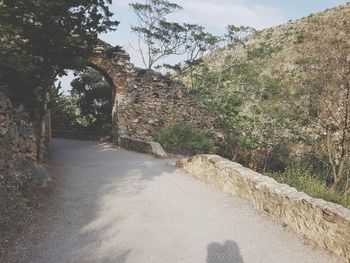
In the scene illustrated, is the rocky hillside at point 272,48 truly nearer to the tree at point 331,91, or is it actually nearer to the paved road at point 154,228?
the tree at point 331,91

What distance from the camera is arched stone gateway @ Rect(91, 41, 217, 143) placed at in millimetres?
17578

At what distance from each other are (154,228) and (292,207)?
2.17m

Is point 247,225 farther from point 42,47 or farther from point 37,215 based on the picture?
point 42,47

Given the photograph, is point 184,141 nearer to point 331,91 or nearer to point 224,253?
point 331,91

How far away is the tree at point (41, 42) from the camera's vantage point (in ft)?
26.9

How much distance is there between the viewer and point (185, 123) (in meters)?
18.2

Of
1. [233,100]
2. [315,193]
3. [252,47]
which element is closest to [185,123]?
[233,100]

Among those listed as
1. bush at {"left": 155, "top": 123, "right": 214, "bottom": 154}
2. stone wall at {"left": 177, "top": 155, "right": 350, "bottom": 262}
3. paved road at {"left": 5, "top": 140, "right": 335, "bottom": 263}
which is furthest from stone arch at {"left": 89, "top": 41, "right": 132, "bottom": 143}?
stone wall at {"left": 177, "top": 155, "right": 350, "bottom": 262}

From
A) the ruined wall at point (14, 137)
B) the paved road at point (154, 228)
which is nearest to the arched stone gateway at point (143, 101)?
the ruined wall at point (14, 137)

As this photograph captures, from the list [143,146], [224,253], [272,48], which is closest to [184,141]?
[143,146]

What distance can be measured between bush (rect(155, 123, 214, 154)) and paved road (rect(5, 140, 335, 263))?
17.1 feet

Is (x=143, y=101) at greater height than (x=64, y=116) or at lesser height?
greater

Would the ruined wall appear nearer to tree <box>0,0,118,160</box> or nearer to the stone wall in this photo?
tree <box>0,0,118,160</box>

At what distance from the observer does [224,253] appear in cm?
512
